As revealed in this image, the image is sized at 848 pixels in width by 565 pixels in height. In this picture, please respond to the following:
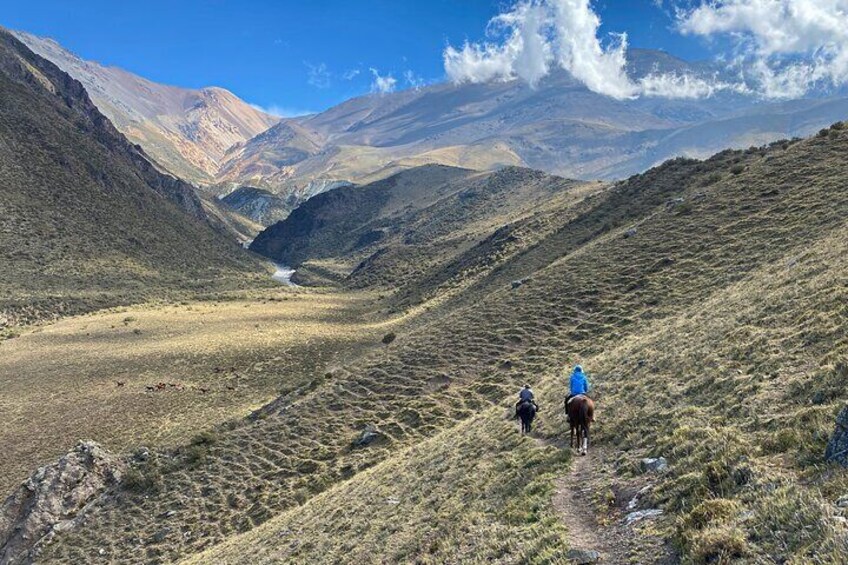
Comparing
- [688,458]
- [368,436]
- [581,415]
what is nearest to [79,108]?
[368,436]

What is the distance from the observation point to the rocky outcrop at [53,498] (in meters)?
23.1

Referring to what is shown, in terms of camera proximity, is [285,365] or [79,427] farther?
[285,365]

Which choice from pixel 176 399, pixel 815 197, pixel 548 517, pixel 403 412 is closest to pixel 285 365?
pixel 176 399

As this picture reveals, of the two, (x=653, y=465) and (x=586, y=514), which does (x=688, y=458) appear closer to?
Result: (x=653, y=465)

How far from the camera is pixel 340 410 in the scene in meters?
31.6

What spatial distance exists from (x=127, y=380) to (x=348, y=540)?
35.8 meters

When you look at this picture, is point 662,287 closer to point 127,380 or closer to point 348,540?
point 348,540

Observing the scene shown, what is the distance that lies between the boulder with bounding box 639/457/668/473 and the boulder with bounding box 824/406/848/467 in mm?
3402

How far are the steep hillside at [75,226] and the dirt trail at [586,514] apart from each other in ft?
263

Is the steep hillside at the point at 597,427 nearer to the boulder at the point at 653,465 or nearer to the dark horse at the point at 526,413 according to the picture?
the boulder at the point at 653,465

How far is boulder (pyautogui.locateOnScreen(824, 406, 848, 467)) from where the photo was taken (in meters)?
8.35

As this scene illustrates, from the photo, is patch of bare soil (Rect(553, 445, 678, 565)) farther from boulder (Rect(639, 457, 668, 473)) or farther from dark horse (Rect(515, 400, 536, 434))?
dark horse (Rect(515, 400, 536, 434))

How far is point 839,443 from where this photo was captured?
854 centimetres

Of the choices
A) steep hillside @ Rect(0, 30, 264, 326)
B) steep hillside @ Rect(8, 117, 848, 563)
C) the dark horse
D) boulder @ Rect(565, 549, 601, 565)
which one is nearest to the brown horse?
steep hillside @ Rect(8, 117, 848, 563)
